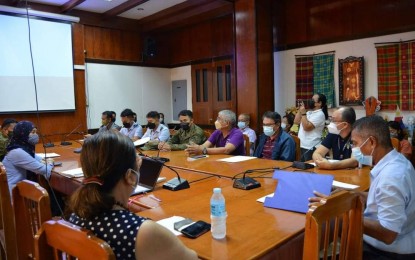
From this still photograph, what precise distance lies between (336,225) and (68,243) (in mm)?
842

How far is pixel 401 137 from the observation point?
13.9 ft

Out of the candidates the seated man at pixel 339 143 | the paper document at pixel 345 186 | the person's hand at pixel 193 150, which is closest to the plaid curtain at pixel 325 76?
the seated man at pixel 339 143

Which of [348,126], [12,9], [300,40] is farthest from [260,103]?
[12,9]

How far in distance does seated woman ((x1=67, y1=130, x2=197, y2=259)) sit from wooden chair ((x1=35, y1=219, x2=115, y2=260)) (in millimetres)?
83

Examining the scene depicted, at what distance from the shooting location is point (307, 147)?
4.14 metres

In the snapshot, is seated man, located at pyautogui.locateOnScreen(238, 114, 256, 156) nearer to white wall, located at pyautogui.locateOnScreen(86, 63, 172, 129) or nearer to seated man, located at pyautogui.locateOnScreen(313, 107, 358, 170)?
seated man, located at pyautogui.locateOnScreen(313, 107, 358, 170)

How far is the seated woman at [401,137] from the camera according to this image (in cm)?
401

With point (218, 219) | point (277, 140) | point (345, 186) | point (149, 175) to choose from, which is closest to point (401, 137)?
point (277, 140)

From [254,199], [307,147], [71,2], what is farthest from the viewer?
[71,2]

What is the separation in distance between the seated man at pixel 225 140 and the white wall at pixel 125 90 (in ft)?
13.3

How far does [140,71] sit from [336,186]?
638cm

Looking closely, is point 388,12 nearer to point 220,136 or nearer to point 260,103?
point 260,103

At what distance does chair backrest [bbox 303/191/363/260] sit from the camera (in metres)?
1.00

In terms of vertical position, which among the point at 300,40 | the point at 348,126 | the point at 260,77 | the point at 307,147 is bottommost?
the point at 307,147
